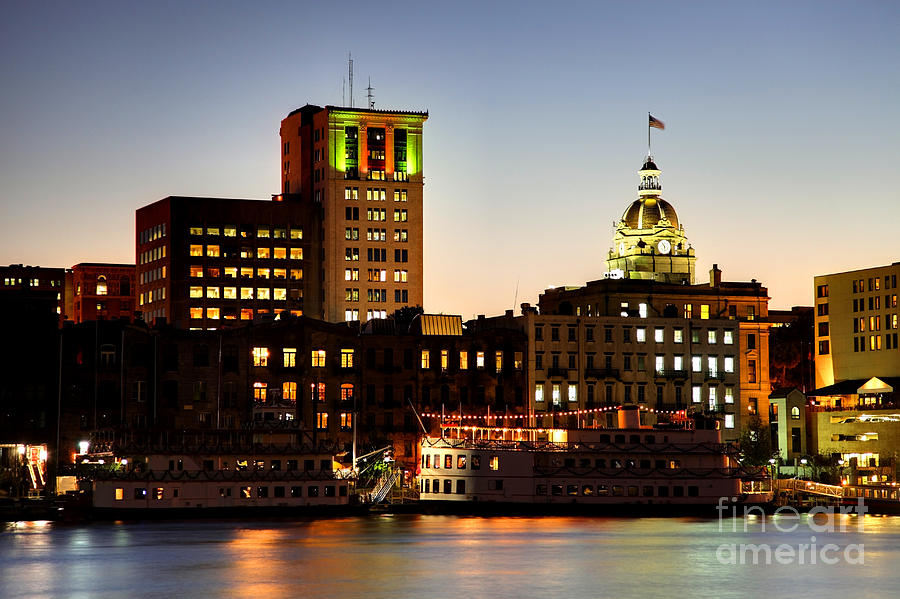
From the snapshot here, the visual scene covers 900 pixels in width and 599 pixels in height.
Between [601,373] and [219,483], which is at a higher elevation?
[601,373]

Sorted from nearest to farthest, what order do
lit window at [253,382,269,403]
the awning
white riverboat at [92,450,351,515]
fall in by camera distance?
white riverboat at [92,450,351,515] < lit window at [253,382,269,403] < the awning

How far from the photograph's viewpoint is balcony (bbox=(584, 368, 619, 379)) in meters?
156

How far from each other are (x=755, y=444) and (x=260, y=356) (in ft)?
164

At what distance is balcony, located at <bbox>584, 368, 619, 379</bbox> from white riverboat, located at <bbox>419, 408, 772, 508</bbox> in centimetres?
2992

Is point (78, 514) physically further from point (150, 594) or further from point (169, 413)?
point (150, 594)

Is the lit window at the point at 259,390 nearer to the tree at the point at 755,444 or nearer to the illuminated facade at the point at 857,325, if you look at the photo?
the tree at the point at 755,444

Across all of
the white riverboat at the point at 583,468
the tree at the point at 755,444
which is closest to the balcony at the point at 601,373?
the tree at the point at 755,444

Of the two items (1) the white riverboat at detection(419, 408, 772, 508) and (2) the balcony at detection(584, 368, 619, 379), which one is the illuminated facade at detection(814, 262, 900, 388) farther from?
(1) the white riverboat at detection(419, 408, 772, 508)

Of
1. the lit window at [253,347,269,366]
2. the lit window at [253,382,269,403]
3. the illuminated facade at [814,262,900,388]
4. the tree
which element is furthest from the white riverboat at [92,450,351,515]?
the illuminated facade at [814,262,900,388]

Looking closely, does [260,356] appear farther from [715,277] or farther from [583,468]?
[715,277]

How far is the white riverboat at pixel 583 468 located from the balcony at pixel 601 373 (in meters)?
29.9

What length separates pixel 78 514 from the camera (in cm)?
11681

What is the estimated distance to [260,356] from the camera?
14500 cm

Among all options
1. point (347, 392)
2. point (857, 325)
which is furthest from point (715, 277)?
point (347, 392)
